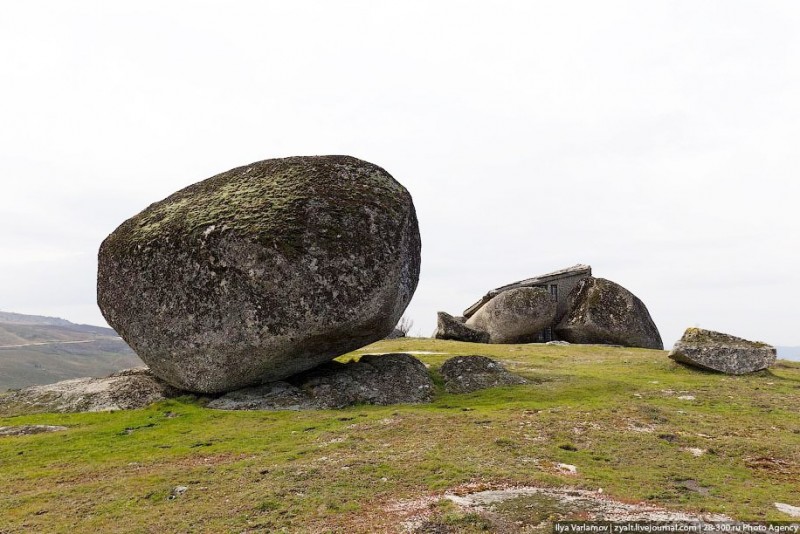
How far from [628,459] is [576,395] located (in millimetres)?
7239

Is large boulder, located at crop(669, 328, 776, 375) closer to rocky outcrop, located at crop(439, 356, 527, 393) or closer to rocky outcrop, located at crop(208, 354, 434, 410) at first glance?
rocky outcrop, located at crop(439, 356, 527, 393)

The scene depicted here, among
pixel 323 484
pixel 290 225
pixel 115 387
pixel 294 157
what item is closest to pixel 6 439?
pixel 115 387

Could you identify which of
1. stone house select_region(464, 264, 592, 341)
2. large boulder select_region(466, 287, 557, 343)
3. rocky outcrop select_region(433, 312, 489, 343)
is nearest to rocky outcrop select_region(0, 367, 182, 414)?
rocky outcrop select_region(433, 312, 489, 343)

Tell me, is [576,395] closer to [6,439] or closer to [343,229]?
[343,229]

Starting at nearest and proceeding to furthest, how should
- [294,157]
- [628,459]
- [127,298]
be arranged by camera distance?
[628,459] < [127,298] < [294,157]

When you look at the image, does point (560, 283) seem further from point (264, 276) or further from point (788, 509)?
point (788, 509)

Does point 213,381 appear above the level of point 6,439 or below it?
above

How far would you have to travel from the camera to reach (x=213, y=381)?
Answer: 1930cm

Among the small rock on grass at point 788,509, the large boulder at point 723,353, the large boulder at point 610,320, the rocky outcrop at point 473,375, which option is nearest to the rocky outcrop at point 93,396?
the rocky outcrop at point 473,375

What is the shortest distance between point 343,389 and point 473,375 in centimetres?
537

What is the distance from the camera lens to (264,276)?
18.3 m

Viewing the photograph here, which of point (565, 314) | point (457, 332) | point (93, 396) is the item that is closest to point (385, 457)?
point (93, 396)

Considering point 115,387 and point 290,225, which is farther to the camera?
point 115,387

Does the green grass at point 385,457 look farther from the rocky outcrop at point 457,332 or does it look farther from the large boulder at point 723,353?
the rocky outcrop at point 457,332
